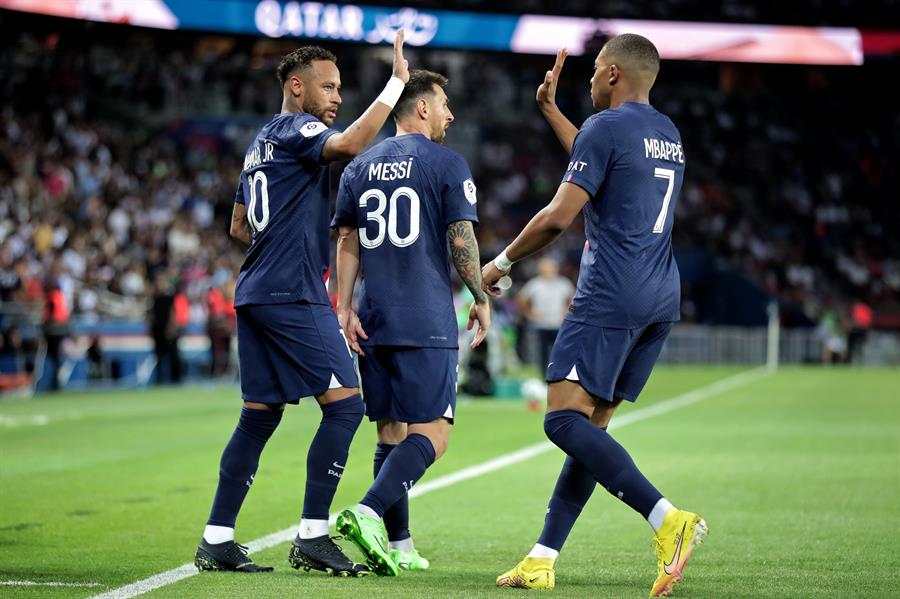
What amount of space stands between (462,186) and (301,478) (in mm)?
4857

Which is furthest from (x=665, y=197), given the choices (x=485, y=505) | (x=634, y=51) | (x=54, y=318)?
(x=54, y=318)

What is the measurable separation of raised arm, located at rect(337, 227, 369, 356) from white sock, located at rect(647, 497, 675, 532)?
1.58 meters

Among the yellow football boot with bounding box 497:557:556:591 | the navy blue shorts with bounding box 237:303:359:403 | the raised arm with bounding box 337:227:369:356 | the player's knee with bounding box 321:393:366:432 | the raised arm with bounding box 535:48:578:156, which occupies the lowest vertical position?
the yellow football boot with bounding box 497:557:556:591

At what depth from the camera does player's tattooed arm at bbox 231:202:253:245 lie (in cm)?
662

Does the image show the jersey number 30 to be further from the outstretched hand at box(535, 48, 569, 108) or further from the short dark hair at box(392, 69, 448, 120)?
the outstretched hand at box(535, 48, 569, 108)

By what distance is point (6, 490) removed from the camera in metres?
9.88

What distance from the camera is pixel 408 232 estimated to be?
21.0 ft

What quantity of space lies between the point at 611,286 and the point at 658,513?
958 mm

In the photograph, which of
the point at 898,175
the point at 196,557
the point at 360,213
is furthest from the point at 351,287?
the point at 898,175

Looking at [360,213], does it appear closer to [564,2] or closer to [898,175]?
[564,2]

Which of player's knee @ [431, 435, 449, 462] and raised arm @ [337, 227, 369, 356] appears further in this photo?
raised arm @ [337, 227, 369, 356]

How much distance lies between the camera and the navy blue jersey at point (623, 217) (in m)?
5.82

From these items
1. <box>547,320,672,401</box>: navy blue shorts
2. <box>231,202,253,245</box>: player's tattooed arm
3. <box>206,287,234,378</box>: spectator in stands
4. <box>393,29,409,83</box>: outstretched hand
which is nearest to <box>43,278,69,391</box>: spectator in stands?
<box>206,287,234,378</box>: spectator in stands

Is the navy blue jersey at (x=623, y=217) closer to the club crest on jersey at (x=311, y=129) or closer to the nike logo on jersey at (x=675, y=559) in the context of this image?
the nike logo on jersey at (x=675, y=559)
